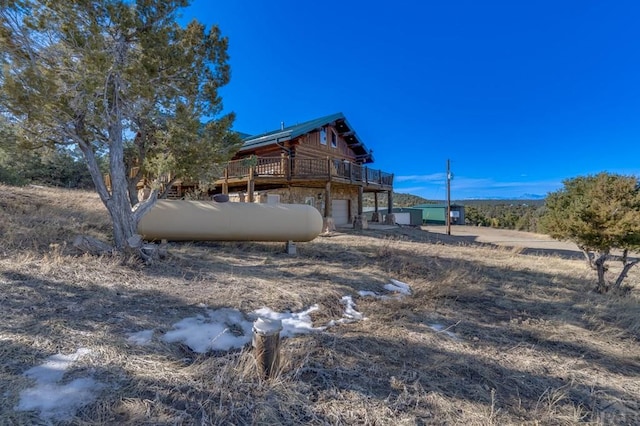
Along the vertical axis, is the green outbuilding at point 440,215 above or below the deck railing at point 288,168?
below

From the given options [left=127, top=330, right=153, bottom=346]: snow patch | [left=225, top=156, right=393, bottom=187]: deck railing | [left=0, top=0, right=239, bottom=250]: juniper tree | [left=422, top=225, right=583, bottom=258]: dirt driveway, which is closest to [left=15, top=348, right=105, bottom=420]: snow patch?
[left=127, top=330, right=153, bottom=346]: snow patch

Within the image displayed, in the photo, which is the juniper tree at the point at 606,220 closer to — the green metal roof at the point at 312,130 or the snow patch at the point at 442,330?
the snow patch at the point at 442,330

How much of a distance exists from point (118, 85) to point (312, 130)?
12.7 metres

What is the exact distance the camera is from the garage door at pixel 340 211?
60.3 feet

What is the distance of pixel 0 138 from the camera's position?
17.7ft

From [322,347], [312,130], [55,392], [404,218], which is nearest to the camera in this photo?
[55,392]

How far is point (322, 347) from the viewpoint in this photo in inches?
115

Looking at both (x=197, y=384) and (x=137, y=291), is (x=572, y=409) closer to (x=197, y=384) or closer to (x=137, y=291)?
(x=197, y=384)

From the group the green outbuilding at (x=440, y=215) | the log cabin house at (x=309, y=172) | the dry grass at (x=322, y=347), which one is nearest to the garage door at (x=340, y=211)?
the log cabin house at (x=309, y=172)

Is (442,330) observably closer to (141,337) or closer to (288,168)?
(141,337)

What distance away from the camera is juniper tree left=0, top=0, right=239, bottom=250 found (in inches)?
178

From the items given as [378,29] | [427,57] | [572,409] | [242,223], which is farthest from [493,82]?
[572,409]

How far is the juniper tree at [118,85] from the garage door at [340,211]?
38.1 ft

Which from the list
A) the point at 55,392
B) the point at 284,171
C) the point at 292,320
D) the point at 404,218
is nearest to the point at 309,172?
the point at 284,171
